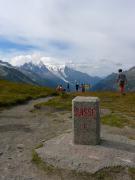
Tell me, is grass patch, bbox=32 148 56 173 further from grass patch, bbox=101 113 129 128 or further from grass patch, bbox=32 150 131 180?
grass patch, bbox=101 113 129 128

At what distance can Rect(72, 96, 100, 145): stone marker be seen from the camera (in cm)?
1554

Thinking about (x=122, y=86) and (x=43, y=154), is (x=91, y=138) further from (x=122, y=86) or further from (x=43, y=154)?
(x=122, y=86)

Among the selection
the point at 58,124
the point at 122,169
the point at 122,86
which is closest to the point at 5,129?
the point at 58,124

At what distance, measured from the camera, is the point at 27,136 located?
18688mm

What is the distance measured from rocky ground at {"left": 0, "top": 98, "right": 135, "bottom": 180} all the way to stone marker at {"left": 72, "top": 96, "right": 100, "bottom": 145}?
243 cm

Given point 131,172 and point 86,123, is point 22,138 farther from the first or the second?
point 131,172

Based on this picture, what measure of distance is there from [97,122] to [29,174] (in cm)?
450

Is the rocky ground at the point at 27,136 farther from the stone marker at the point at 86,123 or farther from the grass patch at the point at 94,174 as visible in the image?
the stone marker at the point at 86,123

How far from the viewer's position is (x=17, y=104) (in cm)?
3522

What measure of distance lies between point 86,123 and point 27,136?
14.9 feet

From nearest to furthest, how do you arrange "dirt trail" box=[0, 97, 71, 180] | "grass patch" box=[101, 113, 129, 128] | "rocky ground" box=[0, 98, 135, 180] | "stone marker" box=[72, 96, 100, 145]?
"rocky ground" box=[0, 98, 135, 180] → "dirt trail" box=[0, 97, 71, 180] → "stone marker" box=[72, 96, 100, 145] → "grass patch" box=[101, 113, 129, 128]

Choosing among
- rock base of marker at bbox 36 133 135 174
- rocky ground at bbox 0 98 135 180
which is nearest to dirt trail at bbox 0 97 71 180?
rocky ground at bbox 0 98 135 180

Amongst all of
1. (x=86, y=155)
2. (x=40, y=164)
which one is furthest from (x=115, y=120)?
(x=40, y=164)

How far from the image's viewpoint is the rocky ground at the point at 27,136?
12.7 m
